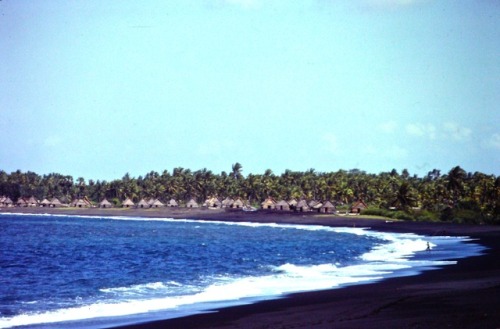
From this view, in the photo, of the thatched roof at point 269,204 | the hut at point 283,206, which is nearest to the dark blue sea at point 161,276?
the hut at point 283,206

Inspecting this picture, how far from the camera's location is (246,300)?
2425 cm

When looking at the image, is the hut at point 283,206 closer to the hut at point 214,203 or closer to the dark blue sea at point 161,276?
the hut at point 214,203

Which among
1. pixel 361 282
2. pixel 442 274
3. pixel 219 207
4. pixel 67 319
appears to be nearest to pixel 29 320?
pixel 67 319

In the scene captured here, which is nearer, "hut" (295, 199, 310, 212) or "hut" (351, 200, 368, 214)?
"hut" (351, 200, 368, 214)

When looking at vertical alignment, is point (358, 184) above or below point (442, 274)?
above

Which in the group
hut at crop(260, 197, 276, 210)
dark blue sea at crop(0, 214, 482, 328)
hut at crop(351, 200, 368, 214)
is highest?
hut at crop(260, 197, 276, 210)

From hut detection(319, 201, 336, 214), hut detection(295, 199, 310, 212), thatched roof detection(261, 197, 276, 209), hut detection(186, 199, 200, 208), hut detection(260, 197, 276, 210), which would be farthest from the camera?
hut detection(186, 199, 200, 208)

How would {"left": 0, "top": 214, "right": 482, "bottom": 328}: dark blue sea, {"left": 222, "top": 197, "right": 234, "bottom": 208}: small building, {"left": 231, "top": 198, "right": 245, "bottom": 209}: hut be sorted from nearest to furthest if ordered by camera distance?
1. {"left": 0, "top": 214, "right": 482, "bottom": 328}: dark blue sea
2. {"left": 231, "top": 198, "right": 245, "bottom": 209}: hut
3. {"left": 222, "top": 197, "right": 234, "bottom": 208}: small building

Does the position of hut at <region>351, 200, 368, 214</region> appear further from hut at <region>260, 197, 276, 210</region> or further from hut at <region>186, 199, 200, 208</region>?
hut at <region>186, 199, 200, 208</region>

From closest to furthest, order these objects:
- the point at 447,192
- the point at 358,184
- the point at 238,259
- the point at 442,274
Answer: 1. the point at 442,274
2. the point at 238,259
3. the point at 447,192
4. the point at 358,184

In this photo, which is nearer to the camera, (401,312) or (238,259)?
(401,312)

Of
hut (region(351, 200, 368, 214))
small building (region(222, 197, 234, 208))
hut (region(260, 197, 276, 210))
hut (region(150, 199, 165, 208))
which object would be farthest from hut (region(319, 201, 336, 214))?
hut (region(150, 199, 165, 208))

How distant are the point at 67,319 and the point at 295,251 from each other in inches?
1393

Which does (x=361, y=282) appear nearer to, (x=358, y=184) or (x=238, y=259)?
(x=238, y=259)
